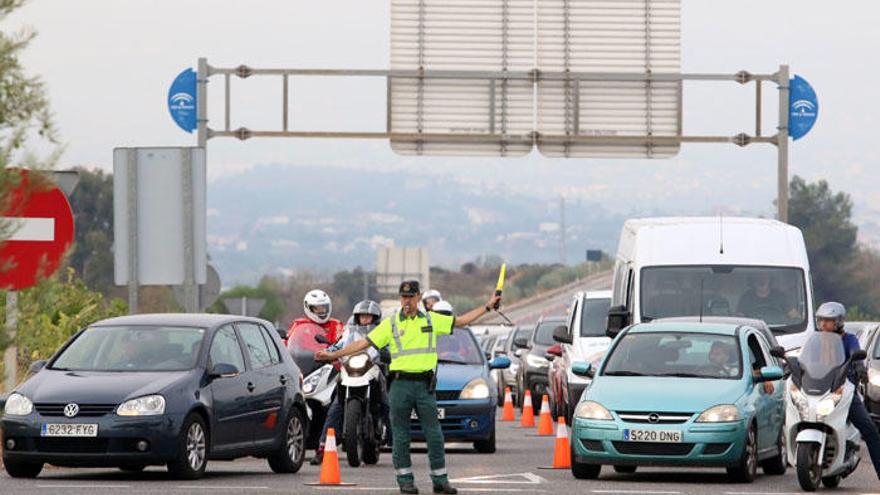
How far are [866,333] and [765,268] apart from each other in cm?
575

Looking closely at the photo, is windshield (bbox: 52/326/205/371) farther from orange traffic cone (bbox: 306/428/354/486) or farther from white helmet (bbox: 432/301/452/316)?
white helmet (bbox: 432/301/452/316)

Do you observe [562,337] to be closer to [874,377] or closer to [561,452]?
[874,377]

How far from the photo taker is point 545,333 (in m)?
44.9

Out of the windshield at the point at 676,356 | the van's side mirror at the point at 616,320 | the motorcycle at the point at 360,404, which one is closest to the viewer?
the windshield at the point at 676,356

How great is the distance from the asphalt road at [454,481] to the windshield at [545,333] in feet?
63.7

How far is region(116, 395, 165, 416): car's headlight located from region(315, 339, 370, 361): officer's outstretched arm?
63.5 inches

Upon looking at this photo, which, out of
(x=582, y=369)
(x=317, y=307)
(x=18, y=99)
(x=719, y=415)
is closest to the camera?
(x=18, y=99)

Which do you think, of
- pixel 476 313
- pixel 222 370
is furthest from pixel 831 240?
pixel 476 313

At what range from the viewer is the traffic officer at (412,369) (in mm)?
19156

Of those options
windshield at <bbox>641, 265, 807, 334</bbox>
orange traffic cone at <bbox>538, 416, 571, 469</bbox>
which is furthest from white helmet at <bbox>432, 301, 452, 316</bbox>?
windshield at <bbox>641, 265, 807, 334</bbox>

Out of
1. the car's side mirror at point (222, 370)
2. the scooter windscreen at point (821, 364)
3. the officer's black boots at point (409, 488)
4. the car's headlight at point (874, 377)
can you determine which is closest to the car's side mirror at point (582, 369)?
the scooter windscreen at point (821, 364)

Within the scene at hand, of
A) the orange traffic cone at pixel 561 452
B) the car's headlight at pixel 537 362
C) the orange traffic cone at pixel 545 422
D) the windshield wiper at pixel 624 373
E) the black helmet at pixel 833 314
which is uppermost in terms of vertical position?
the black helmet at pixel 833 314

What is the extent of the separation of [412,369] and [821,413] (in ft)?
11.8

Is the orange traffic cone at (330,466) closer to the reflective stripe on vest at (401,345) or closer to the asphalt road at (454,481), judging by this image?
the asphalt road at (454,481)
